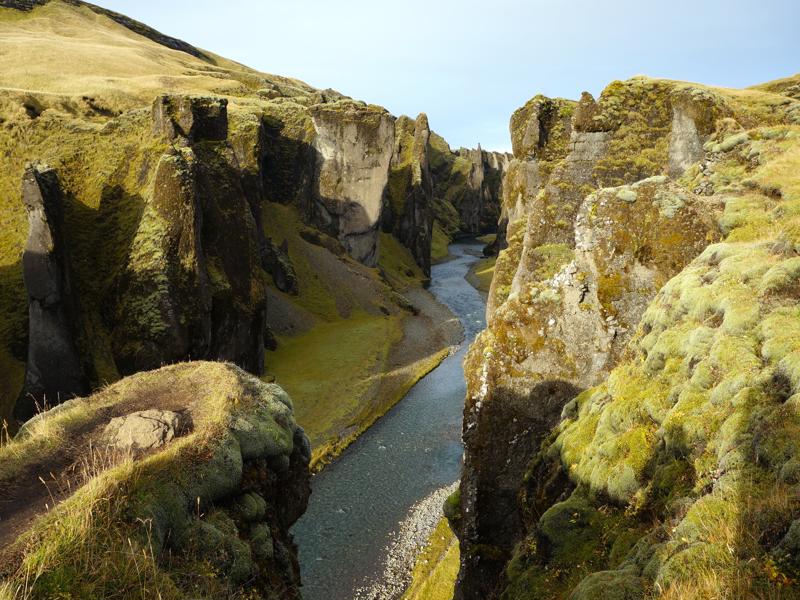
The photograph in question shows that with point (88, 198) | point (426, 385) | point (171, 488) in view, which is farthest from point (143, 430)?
point (426, 385)

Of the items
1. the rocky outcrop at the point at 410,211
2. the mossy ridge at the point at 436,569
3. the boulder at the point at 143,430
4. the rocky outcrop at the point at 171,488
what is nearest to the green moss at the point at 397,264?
the rocky outcrop at the point at 410,211

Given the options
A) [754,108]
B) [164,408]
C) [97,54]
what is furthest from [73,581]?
[97,54]

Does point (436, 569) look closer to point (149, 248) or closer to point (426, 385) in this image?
point (426, 385)

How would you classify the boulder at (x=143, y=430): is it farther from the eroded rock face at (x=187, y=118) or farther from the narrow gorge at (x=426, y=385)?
the eroded rock face at (x=187, y=118)

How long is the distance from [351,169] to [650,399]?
9454cm

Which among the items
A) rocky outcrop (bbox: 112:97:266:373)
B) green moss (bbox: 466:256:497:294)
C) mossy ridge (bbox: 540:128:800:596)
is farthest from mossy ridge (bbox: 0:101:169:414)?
green moss (bbox: 466:256:497:294)

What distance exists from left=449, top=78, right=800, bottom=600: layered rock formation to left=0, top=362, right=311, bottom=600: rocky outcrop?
620 centimetres

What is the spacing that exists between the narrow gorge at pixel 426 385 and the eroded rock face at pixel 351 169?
1204 inches

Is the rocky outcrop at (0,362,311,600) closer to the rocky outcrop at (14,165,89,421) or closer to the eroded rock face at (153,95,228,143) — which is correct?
the rocky outcrop at (14,165,89,421)

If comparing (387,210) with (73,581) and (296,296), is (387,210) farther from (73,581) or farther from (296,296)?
(73,581)

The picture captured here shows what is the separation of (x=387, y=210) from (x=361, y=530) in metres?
106

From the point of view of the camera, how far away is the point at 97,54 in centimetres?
12150

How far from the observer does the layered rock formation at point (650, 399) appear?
22.1ft

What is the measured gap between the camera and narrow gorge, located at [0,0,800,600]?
8234 millimetres
